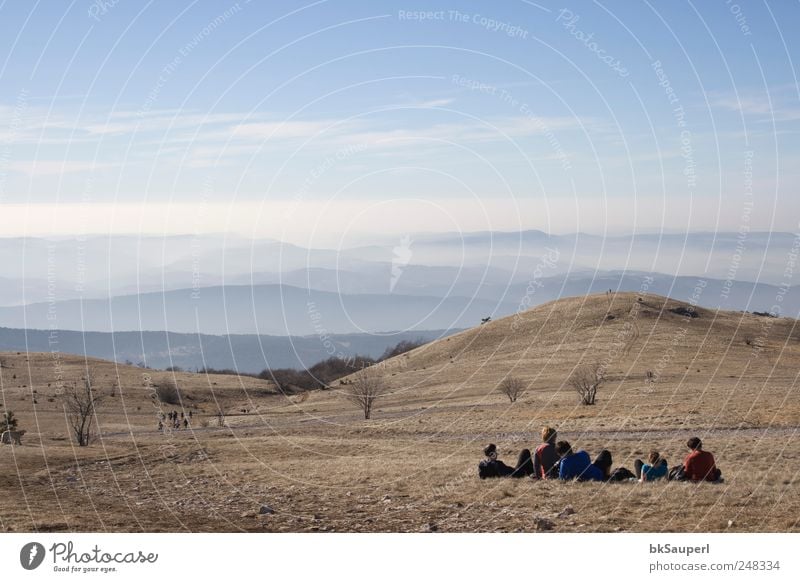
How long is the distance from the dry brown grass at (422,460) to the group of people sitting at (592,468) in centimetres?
59

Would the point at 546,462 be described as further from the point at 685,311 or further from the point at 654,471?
the point at 685,311

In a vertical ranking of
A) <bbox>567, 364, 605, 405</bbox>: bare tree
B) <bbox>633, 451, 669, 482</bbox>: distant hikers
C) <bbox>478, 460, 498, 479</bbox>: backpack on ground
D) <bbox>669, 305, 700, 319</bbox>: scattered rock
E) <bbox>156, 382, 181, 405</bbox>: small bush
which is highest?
<bbox>669, 305, 700, 319</bbox>: scattered rock

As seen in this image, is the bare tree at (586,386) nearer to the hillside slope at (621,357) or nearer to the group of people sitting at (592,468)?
the hillside slope at (621,357)

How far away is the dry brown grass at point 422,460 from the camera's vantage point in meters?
17.0

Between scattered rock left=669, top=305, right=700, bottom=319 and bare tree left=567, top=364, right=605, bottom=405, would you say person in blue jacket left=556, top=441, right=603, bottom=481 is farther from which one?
scattered rock left=669, top=305, right=700, bottom=319

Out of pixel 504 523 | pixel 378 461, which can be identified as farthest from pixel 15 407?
pixel 504 523

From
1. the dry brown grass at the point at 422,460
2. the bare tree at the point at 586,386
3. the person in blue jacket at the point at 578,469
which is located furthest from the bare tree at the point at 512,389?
the person in blue jacket at the point at 578,469

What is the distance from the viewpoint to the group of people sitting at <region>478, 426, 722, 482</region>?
19.7 m

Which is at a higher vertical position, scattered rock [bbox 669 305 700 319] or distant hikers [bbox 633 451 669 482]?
scattered rock [bbox 669 305 700 319]

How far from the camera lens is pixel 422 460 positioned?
28.1 m

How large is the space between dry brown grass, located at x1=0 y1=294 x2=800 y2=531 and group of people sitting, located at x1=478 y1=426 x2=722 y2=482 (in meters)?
0.59

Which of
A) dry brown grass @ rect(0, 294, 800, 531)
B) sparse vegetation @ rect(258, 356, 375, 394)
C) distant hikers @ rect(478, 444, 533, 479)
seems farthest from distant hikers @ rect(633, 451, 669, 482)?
sparse vegetation @ rect(258, 356, 375, 394)

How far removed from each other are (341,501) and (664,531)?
7.84 m

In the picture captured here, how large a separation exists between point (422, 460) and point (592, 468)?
8813 mm
